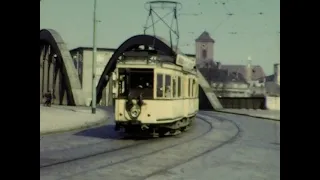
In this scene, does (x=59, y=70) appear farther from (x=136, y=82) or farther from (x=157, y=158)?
(x=157, y=158)

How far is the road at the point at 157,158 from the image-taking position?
827cm

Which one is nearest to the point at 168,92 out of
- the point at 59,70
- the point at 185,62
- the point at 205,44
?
the point at 185,62

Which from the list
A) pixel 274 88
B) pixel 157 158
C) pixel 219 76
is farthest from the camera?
pixel 219 76

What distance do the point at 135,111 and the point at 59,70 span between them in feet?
118

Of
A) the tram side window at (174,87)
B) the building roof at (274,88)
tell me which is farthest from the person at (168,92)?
the building roof at (274,88)

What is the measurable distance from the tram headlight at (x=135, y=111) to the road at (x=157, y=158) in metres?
0.83

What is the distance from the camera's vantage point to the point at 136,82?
48.1 ft

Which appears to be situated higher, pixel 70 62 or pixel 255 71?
pixel 70 62

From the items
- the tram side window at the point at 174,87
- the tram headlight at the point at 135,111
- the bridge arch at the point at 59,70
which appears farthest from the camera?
the bridge arch at the point at 59,70

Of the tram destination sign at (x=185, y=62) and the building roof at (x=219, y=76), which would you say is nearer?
the tram destination sign at (x=185, y=62)

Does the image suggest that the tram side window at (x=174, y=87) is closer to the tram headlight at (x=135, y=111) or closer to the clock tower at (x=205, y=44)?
the tram headlight at (x=135, y=111)
